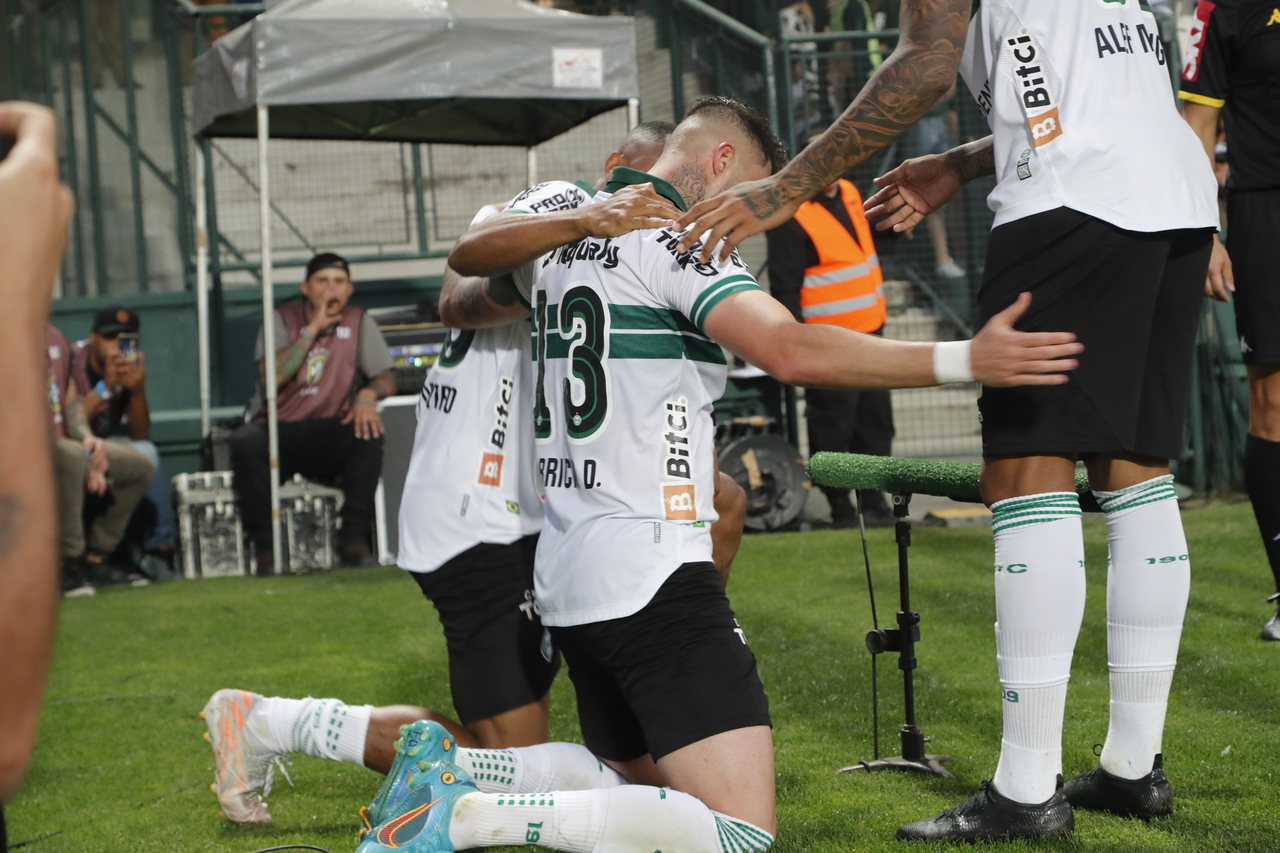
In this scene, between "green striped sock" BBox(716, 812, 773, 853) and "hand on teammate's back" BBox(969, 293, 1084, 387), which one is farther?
"green striped sock" BBox(716, 812, 773, 853)

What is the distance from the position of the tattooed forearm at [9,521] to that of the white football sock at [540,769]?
1.81m

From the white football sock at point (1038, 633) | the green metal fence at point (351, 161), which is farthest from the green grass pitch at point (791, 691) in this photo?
the green metal fence at point (351, 161)

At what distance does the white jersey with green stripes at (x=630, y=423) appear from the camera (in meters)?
2.44

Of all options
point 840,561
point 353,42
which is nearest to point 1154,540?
point 840,561

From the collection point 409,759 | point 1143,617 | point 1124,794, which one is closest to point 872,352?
point 1143,617

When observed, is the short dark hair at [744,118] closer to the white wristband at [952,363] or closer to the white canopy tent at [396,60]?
the white wristband at [952,363]

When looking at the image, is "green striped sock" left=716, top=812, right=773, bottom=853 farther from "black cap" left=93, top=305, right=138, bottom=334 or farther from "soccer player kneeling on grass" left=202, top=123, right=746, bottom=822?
"black cap" left=93, top=305, right=138, bottom=334

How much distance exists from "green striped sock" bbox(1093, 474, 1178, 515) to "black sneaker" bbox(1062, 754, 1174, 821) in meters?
0.55

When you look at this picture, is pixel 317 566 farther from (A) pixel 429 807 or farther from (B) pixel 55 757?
(A) pixel 429 807

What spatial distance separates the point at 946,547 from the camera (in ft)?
23.0

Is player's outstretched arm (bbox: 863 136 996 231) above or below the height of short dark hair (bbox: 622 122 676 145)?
below

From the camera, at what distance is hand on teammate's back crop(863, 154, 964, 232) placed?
121 inches

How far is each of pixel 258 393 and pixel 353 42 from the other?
233 centimetres

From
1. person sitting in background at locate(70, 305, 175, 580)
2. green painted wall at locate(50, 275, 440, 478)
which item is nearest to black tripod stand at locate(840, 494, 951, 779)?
person sitting in background at locate(70, 305, 175, 580)
